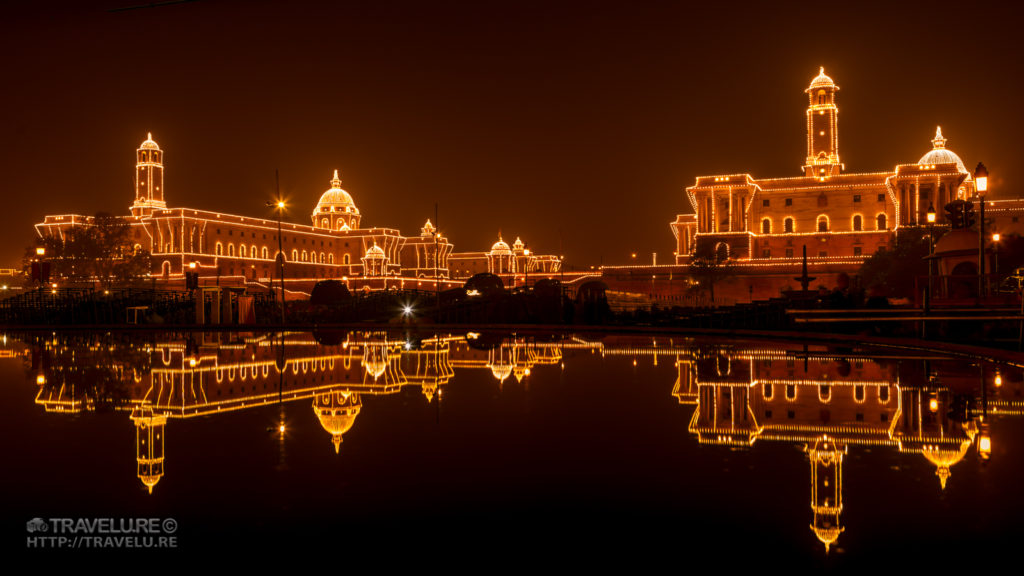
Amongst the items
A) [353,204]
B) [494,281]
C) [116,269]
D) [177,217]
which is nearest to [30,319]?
[494,281]

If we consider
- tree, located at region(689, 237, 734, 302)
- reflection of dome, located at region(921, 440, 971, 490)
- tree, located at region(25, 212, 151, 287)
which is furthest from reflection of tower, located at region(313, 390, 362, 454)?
tree, located at region(25, 212, 151, 287)

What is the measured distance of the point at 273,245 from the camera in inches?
4557

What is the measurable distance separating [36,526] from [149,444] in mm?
2352

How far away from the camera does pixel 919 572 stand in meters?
3.71

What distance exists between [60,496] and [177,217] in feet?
337

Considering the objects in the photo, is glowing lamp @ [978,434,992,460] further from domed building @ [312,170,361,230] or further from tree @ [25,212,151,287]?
domed building @ [312,170,361,230]

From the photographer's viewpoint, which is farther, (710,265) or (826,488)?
(710,265)

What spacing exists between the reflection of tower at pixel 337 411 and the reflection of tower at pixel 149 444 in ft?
4.18

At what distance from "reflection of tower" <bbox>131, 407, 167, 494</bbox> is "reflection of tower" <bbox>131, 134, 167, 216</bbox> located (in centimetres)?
11465

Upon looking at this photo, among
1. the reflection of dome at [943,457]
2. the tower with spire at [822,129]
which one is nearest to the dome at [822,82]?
the tower with spire at [822,129]

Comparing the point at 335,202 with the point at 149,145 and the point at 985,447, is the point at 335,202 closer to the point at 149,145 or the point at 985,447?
the point at 149,145

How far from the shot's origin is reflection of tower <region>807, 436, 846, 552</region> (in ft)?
14.2

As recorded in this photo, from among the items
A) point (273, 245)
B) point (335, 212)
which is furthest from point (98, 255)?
point (335, 212)

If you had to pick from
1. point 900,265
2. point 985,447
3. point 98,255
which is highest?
point 98,255
